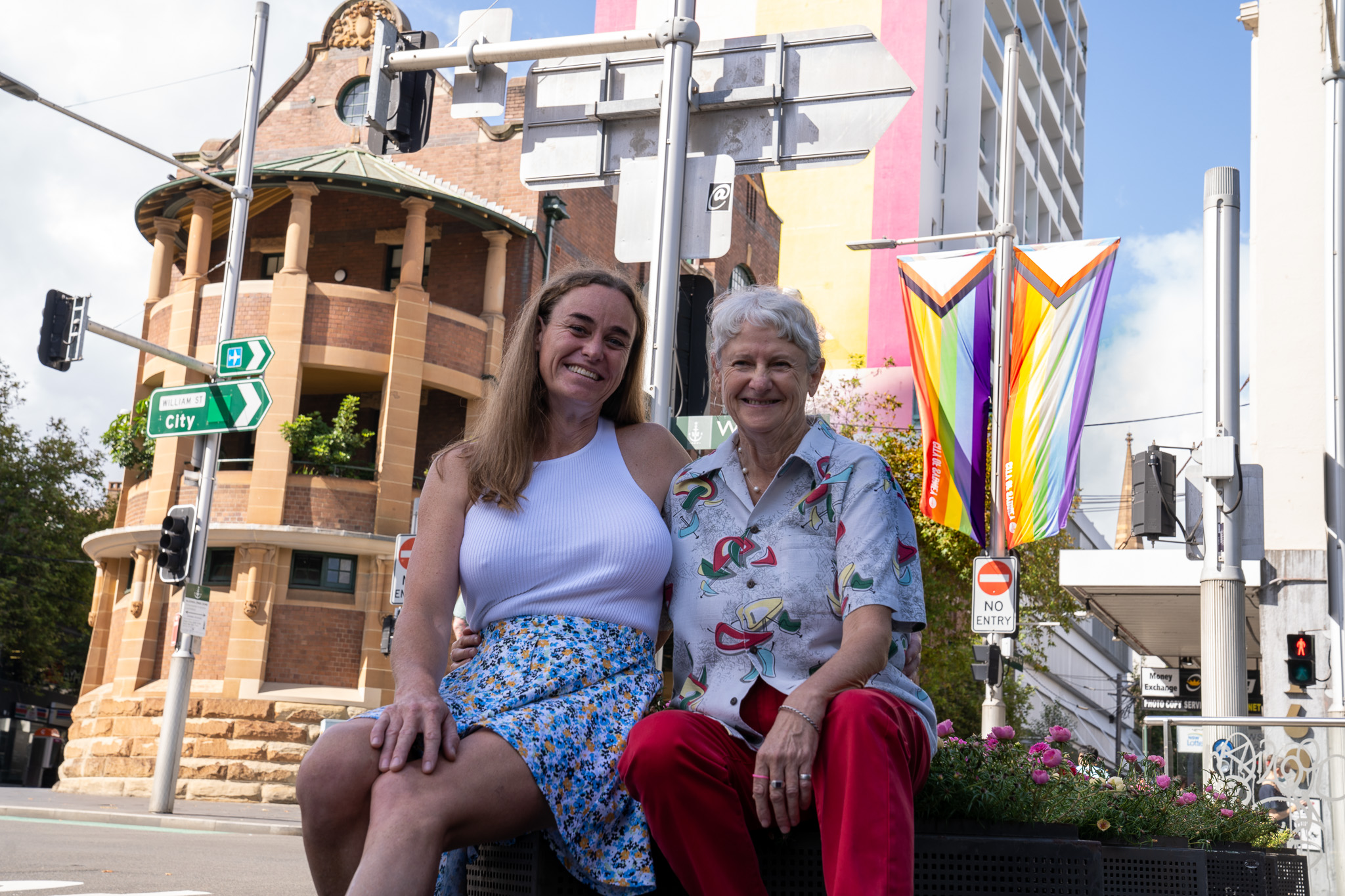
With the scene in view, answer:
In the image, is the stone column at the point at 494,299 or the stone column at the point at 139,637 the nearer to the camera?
the stone column at the point at 139,637

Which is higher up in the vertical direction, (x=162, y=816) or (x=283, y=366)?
(x=283, y=366)

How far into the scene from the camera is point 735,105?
7.44 m

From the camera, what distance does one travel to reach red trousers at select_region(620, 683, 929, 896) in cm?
278

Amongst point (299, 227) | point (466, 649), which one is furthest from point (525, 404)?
point (299, 227)

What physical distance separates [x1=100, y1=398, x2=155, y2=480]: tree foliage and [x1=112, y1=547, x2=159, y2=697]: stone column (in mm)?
1821

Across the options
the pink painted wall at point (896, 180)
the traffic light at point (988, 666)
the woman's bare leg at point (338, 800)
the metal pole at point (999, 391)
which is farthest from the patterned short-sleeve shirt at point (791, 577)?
the pink painted wall at point (896, 180)

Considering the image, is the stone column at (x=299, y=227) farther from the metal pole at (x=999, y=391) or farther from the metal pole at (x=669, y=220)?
the metal pole at (x=669, y=220)

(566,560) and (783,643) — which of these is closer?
(783,643)

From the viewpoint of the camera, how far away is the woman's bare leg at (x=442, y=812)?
106 inches

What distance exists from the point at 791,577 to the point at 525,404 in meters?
0.97

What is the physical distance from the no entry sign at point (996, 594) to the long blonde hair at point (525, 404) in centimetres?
1243

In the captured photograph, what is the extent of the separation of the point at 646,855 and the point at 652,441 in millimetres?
1289

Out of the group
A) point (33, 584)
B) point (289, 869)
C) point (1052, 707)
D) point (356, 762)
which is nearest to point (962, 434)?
point (289, 869)

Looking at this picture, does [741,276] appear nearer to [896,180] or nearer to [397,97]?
[896,180]
